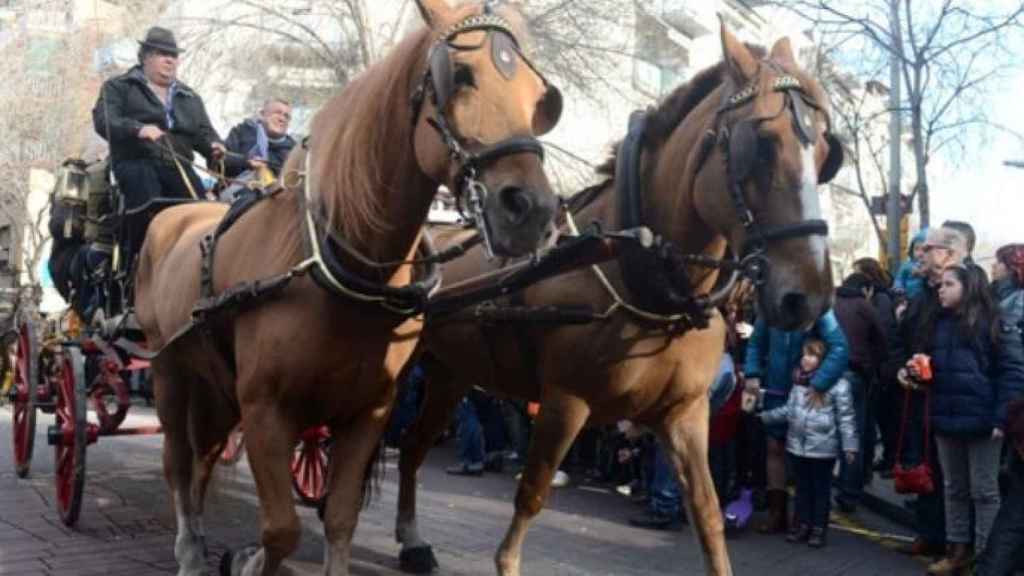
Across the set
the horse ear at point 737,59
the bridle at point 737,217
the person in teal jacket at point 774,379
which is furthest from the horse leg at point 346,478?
the person in teal jacket at point 774,379

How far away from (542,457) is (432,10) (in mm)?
1980

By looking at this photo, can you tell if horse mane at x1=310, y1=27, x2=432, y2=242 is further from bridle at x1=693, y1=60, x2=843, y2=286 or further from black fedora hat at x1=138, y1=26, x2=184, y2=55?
black fedora hat at x1=138, y1=26, x2=184, y2=55

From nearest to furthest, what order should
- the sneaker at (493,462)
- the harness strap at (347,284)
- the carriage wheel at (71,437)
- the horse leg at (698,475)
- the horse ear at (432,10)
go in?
1. the horse ear at (432,10)
2. the harness strap at (347,284)
3. the horse leg at (698,475)
4. the carriage wheel at (71,437)
5. the sneaker at (493,462)

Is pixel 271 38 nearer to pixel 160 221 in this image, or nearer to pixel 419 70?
pixel 160 221

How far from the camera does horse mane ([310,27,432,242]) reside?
3.16m

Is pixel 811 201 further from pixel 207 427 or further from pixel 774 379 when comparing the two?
pixel 774 379

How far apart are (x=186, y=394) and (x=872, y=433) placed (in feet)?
18.4

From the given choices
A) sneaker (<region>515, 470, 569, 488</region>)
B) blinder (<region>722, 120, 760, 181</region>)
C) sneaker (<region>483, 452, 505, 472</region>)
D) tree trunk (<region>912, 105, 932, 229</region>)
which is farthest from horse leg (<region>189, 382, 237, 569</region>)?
tree trunk (<region>912, 105, 932, 229</region>)

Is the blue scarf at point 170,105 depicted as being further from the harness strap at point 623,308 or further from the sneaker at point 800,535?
the sneaker at point 800,535

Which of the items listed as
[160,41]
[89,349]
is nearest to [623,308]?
[160,41]

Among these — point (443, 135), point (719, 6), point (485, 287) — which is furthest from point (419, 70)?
point (719, 6)

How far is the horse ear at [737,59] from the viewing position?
3763 millimetres

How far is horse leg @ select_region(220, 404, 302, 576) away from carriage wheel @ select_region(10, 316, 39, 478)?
4.11 m

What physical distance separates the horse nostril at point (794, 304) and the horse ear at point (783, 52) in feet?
3.18
